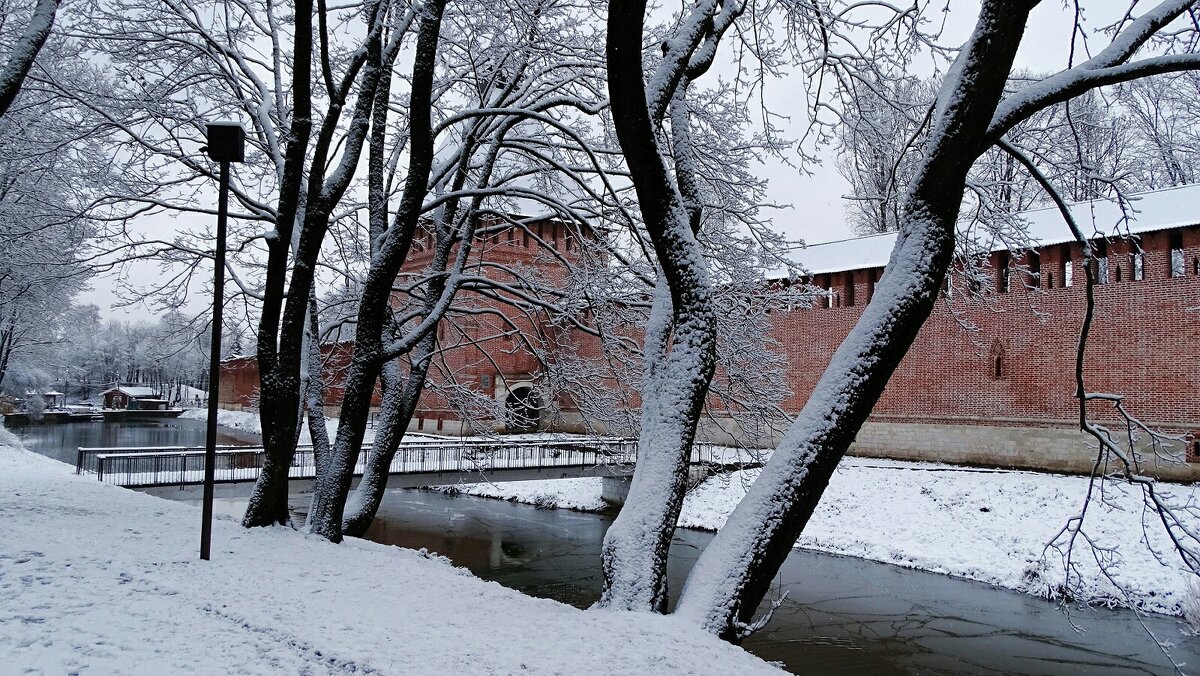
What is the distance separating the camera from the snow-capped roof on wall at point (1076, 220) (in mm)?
14664

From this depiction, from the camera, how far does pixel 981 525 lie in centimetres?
1466

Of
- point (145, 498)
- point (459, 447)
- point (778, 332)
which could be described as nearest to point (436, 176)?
point (145, 498)

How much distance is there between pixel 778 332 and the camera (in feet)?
71.3

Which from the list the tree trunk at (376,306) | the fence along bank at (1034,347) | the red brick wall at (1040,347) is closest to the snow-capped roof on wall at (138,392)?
the fence along bank at (1034,347)

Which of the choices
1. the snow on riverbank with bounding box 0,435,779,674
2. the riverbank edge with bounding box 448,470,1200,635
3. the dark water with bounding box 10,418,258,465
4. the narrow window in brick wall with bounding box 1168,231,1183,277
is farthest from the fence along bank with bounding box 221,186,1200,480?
the dark water with bounding box 10,418,258,465

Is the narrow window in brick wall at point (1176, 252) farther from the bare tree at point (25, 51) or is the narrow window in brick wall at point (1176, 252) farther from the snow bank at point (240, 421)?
the snow bank at point (240, 421)

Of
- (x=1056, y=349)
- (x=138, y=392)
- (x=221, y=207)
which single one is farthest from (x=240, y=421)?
(x=138, y=392)

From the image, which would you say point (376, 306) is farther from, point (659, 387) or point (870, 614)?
point (870, 614)

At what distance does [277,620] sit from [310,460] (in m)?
13.3

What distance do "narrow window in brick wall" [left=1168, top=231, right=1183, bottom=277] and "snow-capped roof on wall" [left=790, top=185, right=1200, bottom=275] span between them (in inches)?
14.3

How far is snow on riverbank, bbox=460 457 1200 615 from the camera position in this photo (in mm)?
12016

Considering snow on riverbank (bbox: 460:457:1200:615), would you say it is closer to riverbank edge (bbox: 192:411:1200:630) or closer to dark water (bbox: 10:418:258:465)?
riverbank edge (bbox: 192:411:1200:630)

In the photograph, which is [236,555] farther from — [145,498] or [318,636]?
[145,498]

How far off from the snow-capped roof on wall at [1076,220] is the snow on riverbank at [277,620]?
10139 mm
